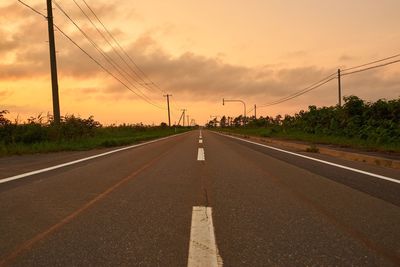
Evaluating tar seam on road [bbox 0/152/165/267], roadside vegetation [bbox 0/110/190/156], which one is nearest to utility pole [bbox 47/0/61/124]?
roadside vegetation [bbox 0/110/190/156]

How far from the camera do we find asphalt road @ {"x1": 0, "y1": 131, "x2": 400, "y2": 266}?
346 cm

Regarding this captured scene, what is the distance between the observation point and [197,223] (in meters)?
4.55

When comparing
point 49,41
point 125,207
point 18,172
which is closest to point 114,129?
point 49,41

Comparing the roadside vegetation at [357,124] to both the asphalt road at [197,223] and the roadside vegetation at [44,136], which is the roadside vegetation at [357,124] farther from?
the roadside vegetation at [44,136]

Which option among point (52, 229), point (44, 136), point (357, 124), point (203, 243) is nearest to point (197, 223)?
point (203, 243)

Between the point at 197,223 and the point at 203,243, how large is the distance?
0.76 metres

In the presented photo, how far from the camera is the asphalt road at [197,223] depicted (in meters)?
3.46

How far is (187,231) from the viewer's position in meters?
4.23

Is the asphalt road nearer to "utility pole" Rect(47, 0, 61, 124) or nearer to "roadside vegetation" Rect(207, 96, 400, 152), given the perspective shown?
"roadside vegetation" Rect(207, 96, 400, 152)

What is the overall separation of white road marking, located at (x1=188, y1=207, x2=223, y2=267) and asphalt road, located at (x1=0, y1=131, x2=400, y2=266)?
2 centimetres

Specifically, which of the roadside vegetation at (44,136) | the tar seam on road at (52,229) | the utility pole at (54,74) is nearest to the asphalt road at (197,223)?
the tar seam on road at (52,229)

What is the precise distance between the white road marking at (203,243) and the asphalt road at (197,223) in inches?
0.8

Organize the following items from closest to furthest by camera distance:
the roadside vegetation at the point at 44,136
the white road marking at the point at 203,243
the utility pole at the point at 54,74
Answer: the white road marking at the point at 203,243 → the roadside vegetation at the point at 44,136 → the utility pole at the point at 54,74

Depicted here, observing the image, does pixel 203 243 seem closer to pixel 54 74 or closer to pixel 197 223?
pixel 197 223
